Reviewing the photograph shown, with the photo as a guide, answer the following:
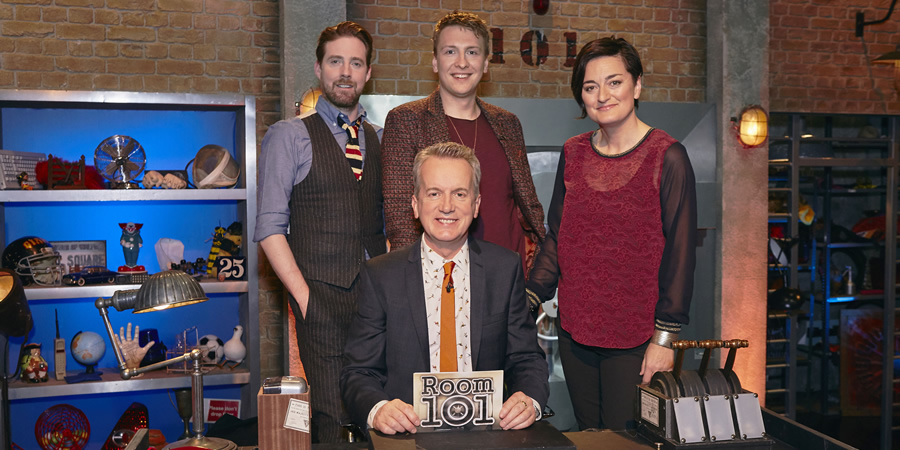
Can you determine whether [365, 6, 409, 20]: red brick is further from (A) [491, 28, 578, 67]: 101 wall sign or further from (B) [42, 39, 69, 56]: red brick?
(B) [42, 39, 69, 56]: red brick

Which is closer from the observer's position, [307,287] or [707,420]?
[707,420]

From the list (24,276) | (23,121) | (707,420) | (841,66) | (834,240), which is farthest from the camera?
(834,240)

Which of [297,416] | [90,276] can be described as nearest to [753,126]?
[297,416]

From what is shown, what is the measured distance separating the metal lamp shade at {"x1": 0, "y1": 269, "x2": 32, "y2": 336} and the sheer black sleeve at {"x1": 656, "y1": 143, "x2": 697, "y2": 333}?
2.27m

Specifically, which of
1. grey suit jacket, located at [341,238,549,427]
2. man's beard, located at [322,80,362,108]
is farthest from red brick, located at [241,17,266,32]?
grey suit jacket, located at [341,238,549,427]

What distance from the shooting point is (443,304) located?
1946 millimetres

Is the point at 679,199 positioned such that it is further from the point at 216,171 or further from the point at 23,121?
the point at 23,121

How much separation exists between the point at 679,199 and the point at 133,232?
3.03m

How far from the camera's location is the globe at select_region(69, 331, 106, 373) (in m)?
3.66

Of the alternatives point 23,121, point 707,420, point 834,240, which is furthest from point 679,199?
point 834,240

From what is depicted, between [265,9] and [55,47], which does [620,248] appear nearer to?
[265,9]

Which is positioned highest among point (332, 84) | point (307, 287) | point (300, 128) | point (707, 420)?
point (332, 84)

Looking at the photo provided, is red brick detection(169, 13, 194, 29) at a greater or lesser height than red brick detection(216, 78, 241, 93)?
greater

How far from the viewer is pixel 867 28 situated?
5.32 meters
